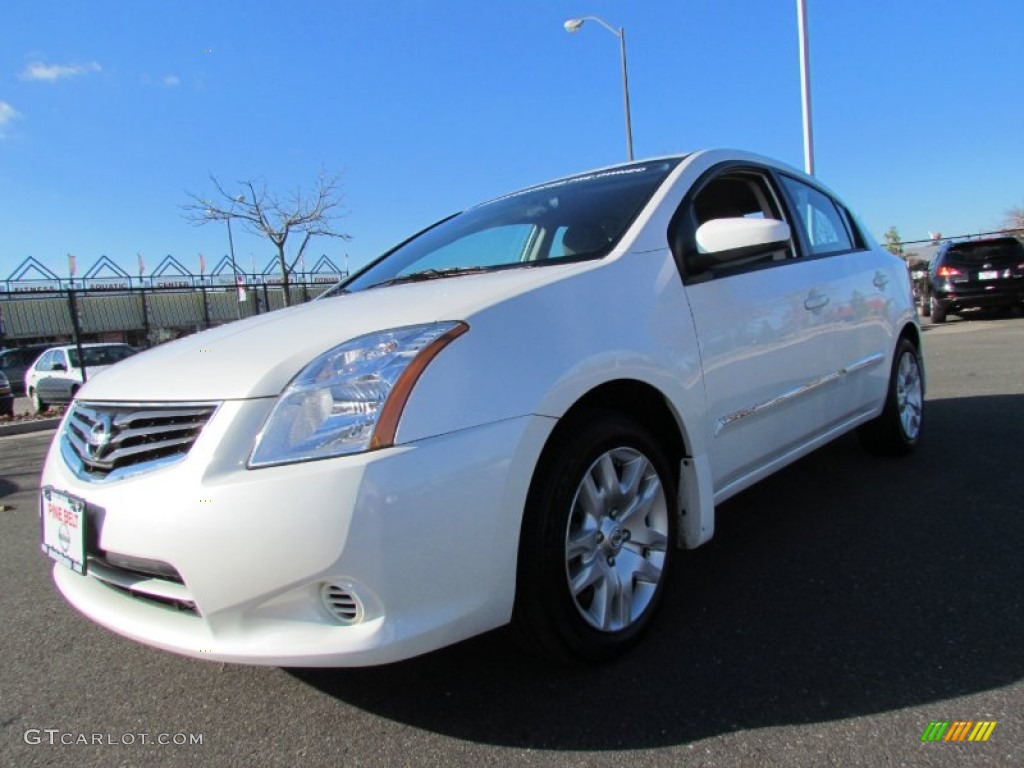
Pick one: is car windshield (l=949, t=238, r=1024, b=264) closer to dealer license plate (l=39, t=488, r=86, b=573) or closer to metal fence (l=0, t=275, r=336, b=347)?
dealer license plate (l=39, t=488, r=86, b=573)

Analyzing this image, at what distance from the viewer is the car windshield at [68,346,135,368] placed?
14.6 metres

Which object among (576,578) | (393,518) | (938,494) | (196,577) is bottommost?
(938,494)

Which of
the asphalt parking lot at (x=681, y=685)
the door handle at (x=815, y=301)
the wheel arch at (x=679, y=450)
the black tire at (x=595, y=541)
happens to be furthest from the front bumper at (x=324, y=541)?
the door handle at (x=815, y=301)

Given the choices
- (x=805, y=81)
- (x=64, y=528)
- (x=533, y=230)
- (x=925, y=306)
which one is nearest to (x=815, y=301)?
(x=533, y=230)

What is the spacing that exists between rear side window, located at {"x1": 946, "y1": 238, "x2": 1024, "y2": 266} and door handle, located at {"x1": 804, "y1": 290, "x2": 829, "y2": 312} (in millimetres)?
13231

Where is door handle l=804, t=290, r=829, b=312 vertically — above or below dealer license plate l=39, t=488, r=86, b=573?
above

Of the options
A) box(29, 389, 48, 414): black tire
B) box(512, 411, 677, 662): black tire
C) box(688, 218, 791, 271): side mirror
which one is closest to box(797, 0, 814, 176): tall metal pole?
Result: box(688, 218, 791, 271): side mirror

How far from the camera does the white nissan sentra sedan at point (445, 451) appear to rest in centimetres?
169

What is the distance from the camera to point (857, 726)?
1.83m

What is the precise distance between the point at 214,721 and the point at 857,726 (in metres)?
1.72

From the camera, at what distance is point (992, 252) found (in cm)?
1397

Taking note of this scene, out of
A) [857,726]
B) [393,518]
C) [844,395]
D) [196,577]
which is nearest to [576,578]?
[393,518]

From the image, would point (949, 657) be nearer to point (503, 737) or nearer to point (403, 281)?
point (503, 737)

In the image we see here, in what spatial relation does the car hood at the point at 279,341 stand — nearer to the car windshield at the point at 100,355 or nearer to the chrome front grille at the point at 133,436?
the chrome front grille at the point at 133,436
